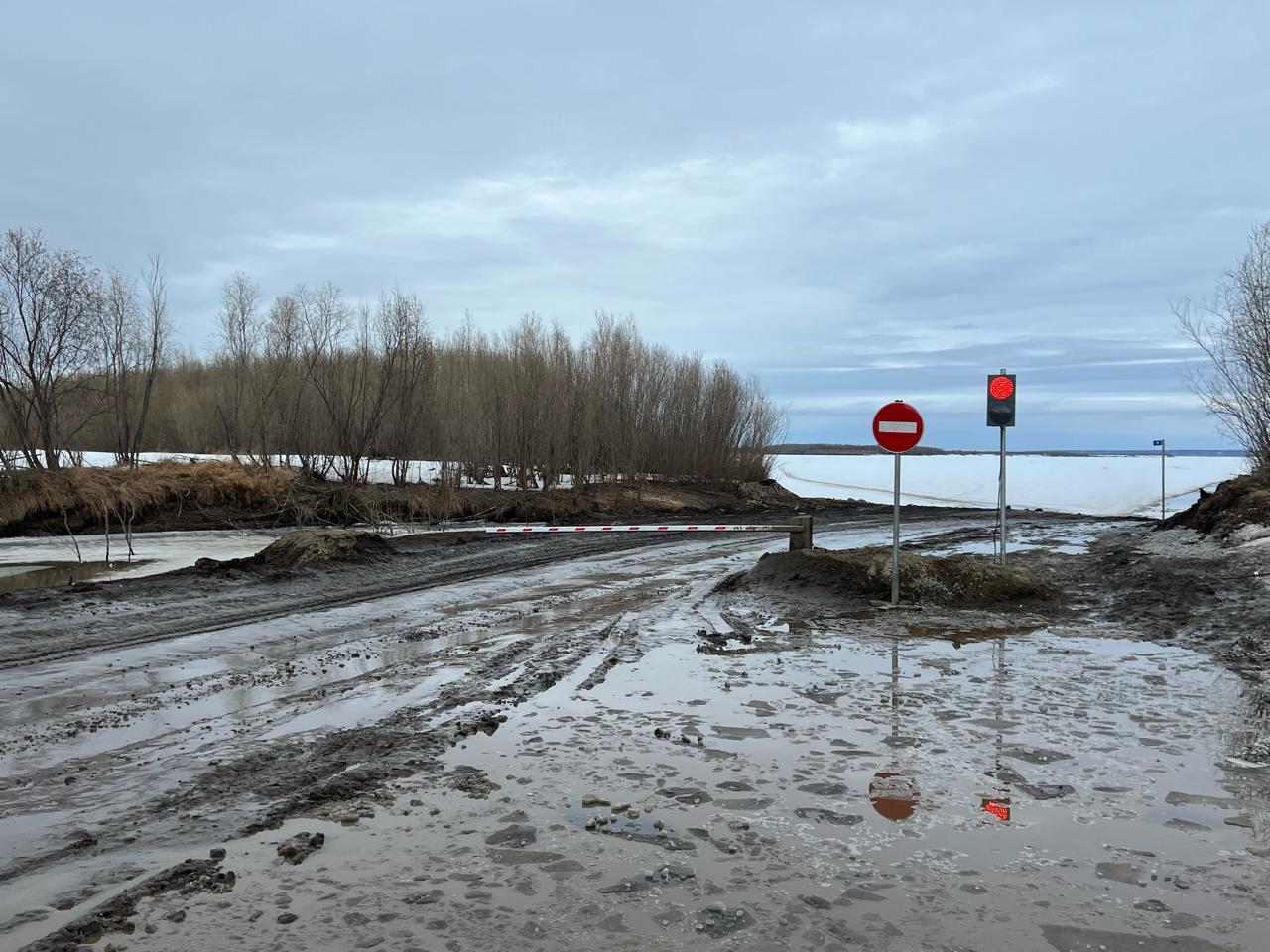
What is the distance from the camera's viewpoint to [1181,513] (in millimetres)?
21219

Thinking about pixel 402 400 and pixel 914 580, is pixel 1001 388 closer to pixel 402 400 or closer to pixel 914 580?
pixel 914 580

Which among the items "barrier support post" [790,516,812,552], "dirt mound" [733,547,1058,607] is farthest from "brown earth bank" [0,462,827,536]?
"dirt mound" [733,547,1058,607]

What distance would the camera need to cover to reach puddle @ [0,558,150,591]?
1478 centimetres

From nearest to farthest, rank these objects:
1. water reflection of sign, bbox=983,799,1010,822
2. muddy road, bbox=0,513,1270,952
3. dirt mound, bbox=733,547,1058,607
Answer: muddy road, bbox=0,513,1270,952
water reflection of sign, bbox=983,799,1010,822
dirt mound, bbox=733,547,1058,607

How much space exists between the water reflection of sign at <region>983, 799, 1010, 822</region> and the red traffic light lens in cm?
922

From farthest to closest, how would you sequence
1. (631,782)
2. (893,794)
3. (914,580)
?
(914,580) → (631,782) → (893,794)

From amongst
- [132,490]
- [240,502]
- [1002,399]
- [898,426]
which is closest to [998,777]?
[898,426]

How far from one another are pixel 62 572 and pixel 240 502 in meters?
12.9

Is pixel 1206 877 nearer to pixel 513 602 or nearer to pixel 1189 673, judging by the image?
pixel 1189 673

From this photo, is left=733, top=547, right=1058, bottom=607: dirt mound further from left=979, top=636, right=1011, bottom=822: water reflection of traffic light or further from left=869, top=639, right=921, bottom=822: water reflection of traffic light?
left=869, top=639, right=921, bottom=822: water reflection of traffic light

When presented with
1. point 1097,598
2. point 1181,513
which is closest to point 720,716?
point 1097,598

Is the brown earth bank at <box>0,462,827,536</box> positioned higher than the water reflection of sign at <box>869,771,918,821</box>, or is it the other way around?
the brown earth bank at <box>0,462,827,536</box>

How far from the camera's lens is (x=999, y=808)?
479 centimetres

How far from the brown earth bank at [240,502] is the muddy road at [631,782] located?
1631cm
